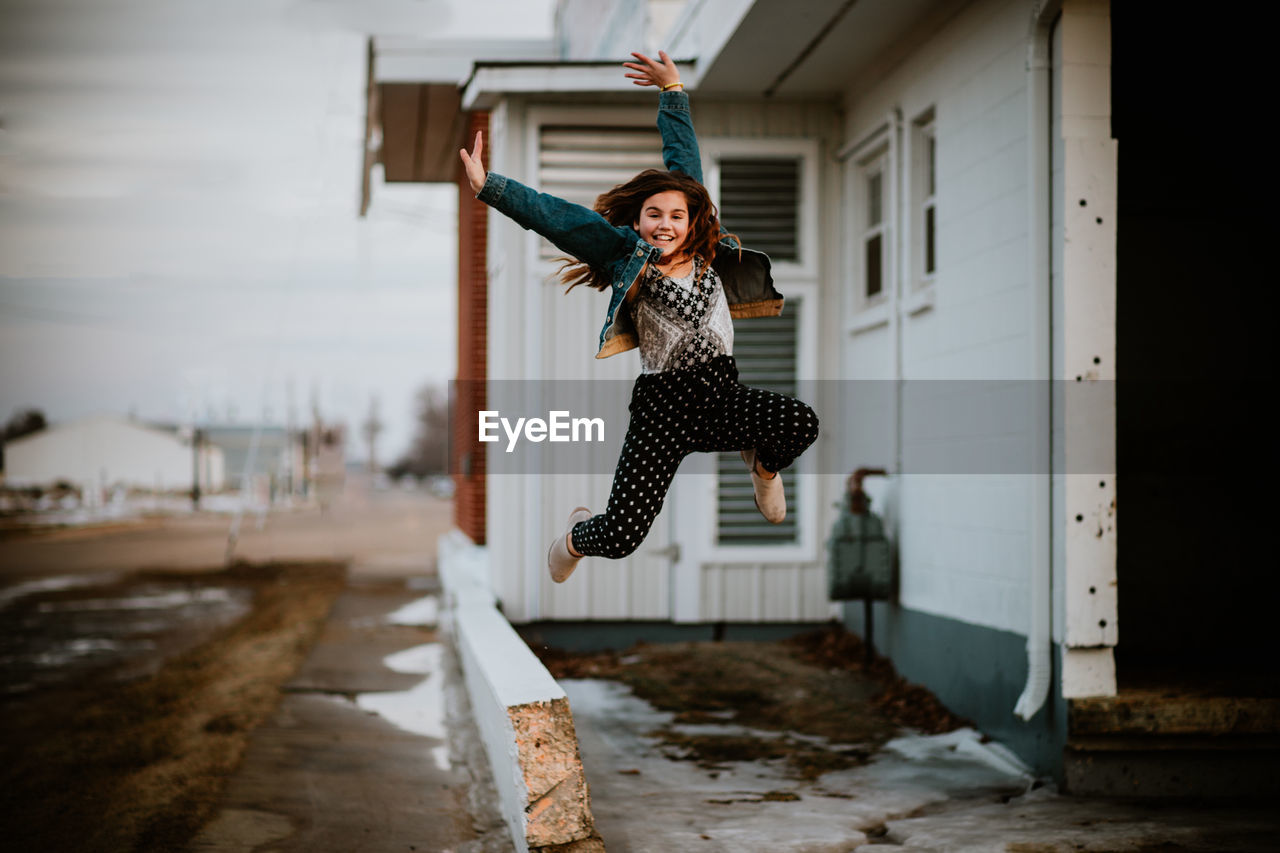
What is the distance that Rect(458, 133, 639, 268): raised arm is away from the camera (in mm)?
2555

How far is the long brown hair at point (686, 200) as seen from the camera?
2637 millimetres

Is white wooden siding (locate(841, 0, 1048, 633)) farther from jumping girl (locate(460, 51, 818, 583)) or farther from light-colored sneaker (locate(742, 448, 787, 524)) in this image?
jumping girl (locate(460, 51, 818, 583))

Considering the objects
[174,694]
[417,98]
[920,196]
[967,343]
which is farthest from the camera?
[417,98]

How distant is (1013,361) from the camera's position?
563 cm

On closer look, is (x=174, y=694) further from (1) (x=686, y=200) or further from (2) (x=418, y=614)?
(1) (x=686, y=200)

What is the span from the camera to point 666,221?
8.61 ft

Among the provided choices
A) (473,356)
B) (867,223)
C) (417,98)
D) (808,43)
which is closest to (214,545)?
(473,356)

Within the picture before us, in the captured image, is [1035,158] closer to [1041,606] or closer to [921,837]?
[1041,606]

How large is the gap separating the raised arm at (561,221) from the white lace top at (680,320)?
11 cm

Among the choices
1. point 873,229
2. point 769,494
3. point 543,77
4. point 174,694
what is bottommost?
point 174,694

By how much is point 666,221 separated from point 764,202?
229 inches

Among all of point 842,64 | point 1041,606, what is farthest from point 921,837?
point 842,64

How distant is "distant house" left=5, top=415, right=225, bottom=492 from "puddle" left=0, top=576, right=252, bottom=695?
71862 millimetres

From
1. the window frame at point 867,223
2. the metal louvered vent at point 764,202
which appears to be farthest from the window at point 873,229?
the metal louvered vent at point 764,202
